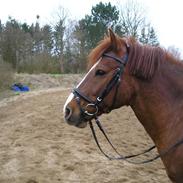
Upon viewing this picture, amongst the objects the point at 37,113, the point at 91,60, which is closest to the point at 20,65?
the point at 37,113

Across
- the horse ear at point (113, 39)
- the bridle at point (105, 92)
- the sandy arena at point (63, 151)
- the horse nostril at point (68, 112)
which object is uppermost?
the horse ear at point (113, 39)

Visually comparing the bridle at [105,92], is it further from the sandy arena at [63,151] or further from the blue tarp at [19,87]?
the blue tarp at [19,87]

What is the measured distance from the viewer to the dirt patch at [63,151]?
6867 mm

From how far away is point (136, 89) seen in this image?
371cm

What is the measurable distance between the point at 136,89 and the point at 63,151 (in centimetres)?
471

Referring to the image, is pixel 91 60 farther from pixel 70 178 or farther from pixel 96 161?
pixel 96 161

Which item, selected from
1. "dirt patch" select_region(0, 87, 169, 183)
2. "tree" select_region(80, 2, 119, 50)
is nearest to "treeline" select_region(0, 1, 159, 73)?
"tree" select_region(80, 2, 119, 50)

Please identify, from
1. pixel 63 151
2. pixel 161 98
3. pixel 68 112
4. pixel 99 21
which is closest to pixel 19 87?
pixel 63 151

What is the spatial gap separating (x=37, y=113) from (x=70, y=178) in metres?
5.73

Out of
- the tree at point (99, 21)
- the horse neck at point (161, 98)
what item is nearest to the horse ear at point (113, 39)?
the horse neck at point (161, 98)

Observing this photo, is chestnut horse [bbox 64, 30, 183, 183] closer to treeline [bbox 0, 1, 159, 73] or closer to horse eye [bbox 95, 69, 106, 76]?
horse eye [bbox 95, 69, 106, 76]

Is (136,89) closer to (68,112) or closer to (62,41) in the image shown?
(68,112)

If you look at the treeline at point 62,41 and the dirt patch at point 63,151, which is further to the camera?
the treeline at point 62,41

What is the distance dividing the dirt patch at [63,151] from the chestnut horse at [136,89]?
3158mm
